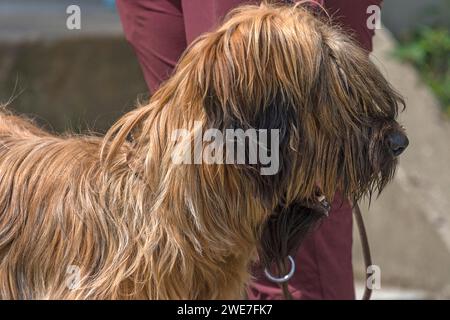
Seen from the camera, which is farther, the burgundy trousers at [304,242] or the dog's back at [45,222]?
the burgundy trousers at [304,242]

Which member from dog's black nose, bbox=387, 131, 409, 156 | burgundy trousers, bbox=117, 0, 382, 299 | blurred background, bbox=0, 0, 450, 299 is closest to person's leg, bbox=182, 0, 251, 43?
burgundy trousers, bbox=117, 0, 382, 299

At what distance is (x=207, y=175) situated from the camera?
9.35 ft

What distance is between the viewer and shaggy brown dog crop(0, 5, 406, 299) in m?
2.82

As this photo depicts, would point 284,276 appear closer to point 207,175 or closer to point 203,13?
point 207,175

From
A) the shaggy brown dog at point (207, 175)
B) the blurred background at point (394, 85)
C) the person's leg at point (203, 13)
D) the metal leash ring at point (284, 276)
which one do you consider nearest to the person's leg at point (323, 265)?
the metal leash ring at point (284, 276)

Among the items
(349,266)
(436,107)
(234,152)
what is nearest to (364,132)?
(234,152)

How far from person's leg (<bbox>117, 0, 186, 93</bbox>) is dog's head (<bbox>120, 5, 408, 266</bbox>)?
0.59 m

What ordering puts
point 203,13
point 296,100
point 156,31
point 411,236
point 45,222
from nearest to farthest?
1. point 296,100
2. point 45,222
3. point 203,13
4. point 156,31
5. point 411,236

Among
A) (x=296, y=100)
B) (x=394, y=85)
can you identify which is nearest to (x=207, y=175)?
(x=296, y=100)

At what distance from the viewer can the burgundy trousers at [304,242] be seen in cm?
351

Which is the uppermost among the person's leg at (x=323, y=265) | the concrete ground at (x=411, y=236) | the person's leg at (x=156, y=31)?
the person's leg at (x=156, y=31)

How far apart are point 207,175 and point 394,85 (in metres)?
3.38

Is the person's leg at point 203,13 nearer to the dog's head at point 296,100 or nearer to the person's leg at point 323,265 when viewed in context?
the dog's head at point 296,100

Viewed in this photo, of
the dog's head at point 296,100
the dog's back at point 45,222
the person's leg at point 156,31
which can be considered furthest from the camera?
the person's leg at point 156,31
